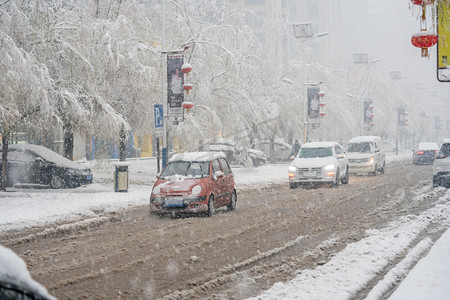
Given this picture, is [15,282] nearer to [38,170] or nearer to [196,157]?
[196,157]

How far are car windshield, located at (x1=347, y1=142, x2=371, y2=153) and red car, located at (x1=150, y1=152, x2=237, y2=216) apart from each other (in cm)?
1581

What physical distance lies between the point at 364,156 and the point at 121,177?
48.1 ft

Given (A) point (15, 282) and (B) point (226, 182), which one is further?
(B) point (226, 182)

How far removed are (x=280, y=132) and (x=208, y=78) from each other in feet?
59.4

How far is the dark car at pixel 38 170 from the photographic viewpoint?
73.8 feet

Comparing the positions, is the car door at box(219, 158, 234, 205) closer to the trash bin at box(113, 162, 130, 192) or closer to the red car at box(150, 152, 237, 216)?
the red car at box(150, 152, 237, 216)

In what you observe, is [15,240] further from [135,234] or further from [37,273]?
[37,273]

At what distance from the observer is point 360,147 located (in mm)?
30516

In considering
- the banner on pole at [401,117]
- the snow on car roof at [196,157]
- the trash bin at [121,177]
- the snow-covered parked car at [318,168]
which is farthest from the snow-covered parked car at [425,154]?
the snow on car roof at [196,157]

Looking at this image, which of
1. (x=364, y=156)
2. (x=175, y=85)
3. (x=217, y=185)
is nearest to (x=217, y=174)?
(x=217, y=185)

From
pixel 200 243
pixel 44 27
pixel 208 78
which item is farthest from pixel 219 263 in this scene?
pixel 208 78

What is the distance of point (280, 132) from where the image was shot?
45281 millimetres

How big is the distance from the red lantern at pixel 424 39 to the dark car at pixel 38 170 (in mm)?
18388

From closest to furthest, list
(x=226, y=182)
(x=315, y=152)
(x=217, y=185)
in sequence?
(x=217, y=185) < (x=226, y=182) < (x=315, y=152)
